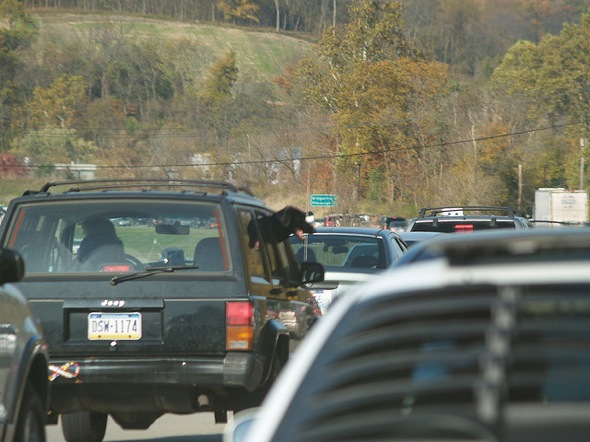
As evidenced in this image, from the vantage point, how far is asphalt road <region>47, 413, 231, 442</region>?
31.7 ft

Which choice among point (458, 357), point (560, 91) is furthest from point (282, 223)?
point (560, 91)

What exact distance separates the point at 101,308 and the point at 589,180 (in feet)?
317

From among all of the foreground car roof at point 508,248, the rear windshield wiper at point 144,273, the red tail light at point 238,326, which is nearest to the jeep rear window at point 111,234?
the rear windshield wiper at point 144,273

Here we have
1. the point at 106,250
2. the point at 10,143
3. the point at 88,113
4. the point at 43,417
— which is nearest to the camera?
the point at 43,417

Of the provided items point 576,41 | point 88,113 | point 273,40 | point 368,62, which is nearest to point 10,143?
point 88,113

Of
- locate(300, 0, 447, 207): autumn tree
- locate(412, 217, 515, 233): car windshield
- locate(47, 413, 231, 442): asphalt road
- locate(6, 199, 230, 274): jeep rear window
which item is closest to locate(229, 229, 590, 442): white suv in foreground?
locate(6, 199, 230, 274): jeep rear window

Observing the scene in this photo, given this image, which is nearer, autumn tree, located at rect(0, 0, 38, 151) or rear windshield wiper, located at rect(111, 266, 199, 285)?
rear windshield wiper, located at rect(111, 266, 199, 285)

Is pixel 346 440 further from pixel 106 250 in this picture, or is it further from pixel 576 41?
pixel 576 41

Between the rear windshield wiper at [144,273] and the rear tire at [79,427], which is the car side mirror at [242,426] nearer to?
the rear windshield wiper at [144,273]

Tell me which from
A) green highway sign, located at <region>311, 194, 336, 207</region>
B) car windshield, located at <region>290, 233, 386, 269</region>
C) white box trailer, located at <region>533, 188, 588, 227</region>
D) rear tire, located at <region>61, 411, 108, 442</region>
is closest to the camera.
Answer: rear tire, located at <region>61, 411, 108, 442</region>

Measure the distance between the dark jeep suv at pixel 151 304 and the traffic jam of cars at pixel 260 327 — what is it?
0.01 metres

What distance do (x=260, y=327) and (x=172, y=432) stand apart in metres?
2.22

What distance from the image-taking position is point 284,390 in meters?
3.01

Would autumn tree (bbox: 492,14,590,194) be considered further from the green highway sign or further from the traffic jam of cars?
the traffic jam of cars
